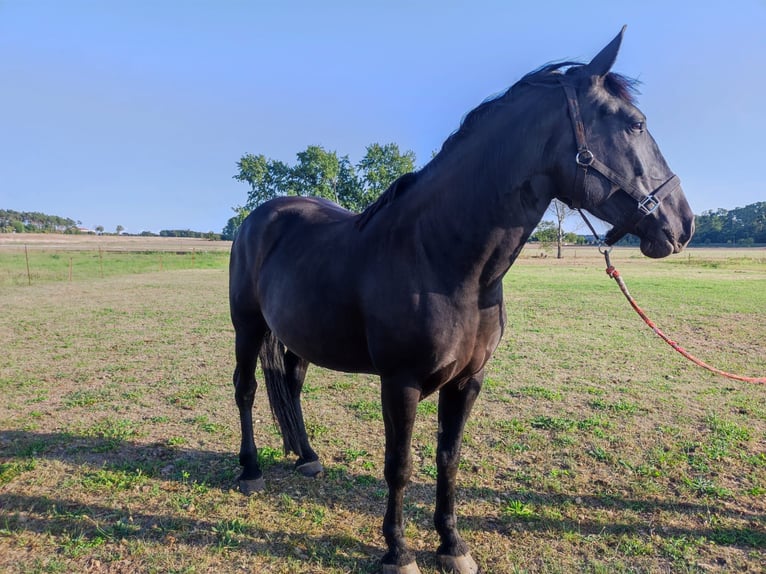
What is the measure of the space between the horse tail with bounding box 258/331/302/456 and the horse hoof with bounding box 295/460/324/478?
0.16 m

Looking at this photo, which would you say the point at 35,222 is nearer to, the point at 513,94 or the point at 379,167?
the point at 379,167

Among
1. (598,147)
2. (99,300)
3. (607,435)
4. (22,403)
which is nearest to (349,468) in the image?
(607,435)

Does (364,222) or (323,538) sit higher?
(364,222)

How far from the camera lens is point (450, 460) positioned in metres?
2.57

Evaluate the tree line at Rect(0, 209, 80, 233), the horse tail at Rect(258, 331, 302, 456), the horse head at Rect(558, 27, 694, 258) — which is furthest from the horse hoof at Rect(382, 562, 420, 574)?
the tree line at Rect(0, 209, 80, 233)

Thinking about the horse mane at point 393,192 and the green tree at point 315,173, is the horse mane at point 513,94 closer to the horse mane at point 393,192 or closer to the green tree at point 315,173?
the horse mane at point 393,192

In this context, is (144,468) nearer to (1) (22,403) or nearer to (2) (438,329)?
(1) (22,403)

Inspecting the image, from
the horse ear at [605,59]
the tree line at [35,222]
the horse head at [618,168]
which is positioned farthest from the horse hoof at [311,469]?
the tree line at [35,222]

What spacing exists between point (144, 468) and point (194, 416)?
1.09 m

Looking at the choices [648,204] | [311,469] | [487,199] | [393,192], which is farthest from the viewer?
[311,469]

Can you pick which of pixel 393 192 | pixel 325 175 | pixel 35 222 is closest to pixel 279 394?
pixel 393 192

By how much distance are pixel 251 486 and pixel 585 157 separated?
310 centimetres

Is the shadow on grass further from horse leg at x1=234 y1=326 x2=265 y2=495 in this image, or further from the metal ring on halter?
the metal ring on halter

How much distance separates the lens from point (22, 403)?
16.1 feet
